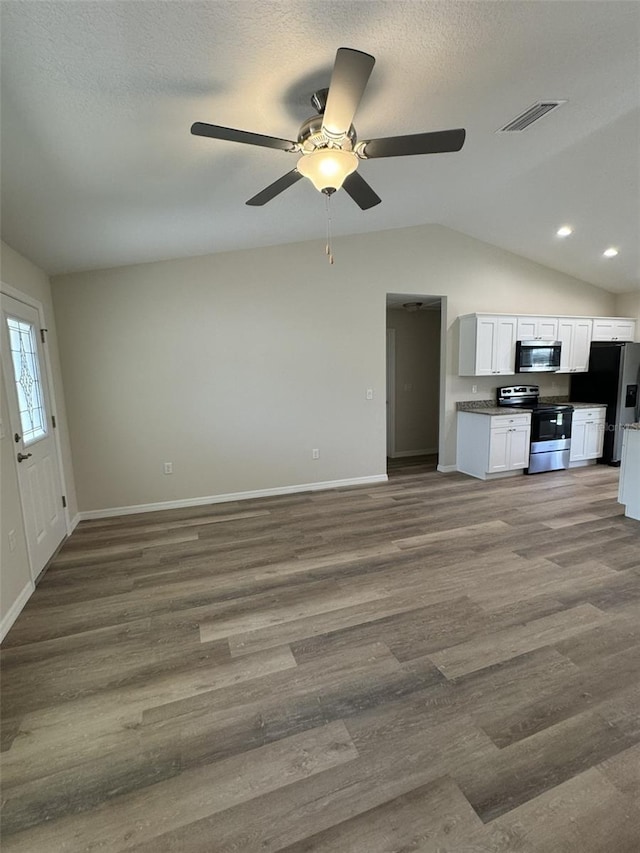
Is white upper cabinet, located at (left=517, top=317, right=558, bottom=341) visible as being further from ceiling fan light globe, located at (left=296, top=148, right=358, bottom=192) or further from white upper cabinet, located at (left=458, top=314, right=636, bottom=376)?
ceiling fan light globe, located at (left=296, top=148, right=358, bottom=192)

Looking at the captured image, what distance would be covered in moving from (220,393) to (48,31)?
331 centimetres

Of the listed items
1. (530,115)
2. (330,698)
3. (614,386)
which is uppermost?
(530,115)

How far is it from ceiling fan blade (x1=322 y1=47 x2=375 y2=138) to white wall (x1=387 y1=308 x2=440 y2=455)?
4.91m

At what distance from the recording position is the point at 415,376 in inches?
269

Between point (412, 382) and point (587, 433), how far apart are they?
271 cm

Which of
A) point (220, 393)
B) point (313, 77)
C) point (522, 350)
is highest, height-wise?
point (313, 77)

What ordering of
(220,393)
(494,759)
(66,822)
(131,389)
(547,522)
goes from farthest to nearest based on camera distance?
(220,393), (131,389), (547,522), (494,759), (66,822)

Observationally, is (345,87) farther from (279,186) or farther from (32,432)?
(32,432)

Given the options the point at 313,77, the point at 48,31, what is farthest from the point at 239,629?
the point at 313,77

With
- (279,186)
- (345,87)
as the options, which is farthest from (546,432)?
(345,87)

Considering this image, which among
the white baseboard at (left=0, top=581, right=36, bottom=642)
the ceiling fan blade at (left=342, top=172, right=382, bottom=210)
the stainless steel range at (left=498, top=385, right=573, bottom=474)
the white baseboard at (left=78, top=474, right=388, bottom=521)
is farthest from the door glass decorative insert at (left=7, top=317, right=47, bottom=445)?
the stainless steel range at (left=498, top=385, right=573, bottom=474)

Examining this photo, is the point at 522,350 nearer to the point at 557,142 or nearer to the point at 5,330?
the point at 557,142

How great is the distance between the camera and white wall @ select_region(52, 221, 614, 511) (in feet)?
13.6

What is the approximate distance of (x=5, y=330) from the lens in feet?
9.25
